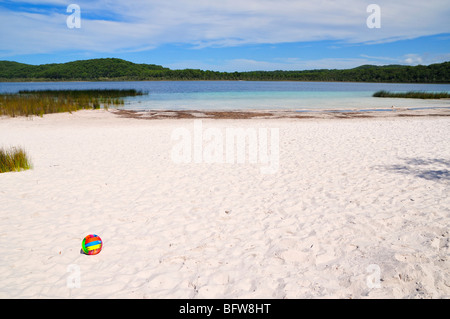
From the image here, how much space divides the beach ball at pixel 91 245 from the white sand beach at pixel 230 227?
4.3 inches

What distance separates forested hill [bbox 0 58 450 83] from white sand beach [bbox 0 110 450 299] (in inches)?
4317

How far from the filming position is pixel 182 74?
14088 cm

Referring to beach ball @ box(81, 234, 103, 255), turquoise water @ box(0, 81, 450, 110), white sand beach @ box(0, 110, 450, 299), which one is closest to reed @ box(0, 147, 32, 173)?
white sand beach @ box(0, 110, 450, 299)

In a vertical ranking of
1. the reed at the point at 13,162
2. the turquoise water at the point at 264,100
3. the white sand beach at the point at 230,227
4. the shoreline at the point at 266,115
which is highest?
the turquoise water at the point at 264,100

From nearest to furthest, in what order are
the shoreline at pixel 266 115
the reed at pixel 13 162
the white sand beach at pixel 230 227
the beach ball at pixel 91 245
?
the white sand beach at pixel 230 227 < the beach ball at pixel 91 245 < the reed at pixel 13 162 < the shoreline at pixel 266 115

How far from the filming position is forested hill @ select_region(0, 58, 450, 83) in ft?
327

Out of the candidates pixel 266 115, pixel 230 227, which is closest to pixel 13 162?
pixel 230 227

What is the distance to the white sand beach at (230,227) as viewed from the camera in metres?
3.11

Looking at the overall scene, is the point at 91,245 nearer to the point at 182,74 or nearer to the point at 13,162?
the point at 13,162

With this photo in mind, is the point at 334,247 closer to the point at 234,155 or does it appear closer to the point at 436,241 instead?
the point at 436,241

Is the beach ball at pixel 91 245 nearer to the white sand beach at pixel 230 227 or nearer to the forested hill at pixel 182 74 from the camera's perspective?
the white sand beach at pixel 230 227

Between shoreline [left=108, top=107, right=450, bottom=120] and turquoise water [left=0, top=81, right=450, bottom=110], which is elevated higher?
turquoise water [left=0, top=81, right=450, bottom=110]

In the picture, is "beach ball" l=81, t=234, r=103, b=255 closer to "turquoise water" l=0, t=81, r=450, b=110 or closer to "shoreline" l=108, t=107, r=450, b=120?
"shoreline" l=108, t=107, r=450, b=120

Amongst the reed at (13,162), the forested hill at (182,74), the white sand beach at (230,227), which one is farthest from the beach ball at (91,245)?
the forested hill at (182,74)
